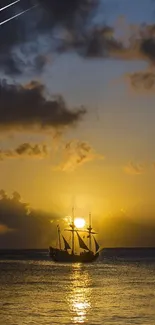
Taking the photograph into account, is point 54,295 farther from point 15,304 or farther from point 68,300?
point 15,304

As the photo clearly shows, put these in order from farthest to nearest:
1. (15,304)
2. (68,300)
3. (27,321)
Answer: (68,300), (15,304), (27,321)

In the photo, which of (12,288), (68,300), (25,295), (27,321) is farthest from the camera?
(12,288)

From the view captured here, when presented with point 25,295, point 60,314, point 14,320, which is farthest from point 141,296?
point 14,320

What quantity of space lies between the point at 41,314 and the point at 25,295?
24.6m

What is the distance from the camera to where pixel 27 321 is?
2210 inches

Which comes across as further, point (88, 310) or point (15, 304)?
point (15, 304)

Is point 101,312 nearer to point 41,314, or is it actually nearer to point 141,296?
point 41,314

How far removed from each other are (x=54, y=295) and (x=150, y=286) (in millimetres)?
22058

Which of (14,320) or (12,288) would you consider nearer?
(14,320)

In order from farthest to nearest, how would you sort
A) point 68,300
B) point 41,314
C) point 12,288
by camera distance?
point 12,288, point 68,300, point 41,314

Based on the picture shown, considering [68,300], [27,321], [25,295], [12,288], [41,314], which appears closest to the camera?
[27,321]

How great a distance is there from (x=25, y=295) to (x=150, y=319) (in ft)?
108

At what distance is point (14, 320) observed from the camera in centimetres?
5709

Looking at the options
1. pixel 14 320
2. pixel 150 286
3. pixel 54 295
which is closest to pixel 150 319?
pixel 14 320
